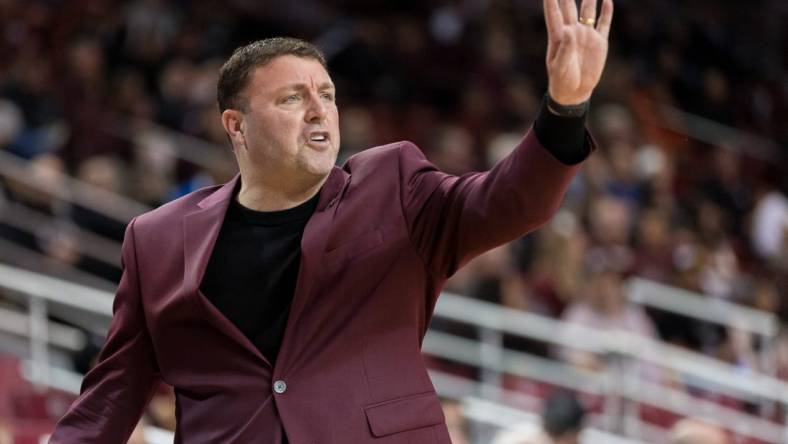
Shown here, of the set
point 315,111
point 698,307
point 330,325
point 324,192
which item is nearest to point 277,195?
point 324,192

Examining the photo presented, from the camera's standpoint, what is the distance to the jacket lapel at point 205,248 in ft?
10.2

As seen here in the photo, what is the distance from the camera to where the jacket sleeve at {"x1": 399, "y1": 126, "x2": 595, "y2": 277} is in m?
2.80

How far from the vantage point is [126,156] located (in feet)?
34.4

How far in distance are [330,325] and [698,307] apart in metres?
7.37

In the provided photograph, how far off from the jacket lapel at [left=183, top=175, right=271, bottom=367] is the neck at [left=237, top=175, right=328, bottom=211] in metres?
0.06

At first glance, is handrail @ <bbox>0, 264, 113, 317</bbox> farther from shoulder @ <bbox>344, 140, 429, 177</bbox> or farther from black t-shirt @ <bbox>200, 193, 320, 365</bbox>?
shoulder @ <bbox>344, 140, 429, 177</bbox>

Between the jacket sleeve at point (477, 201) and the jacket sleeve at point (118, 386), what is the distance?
642 mm

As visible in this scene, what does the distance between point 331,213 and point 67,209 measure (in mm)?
6076

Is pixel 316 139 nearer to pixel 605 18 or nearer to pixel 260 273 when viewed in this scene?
pixel 260 273

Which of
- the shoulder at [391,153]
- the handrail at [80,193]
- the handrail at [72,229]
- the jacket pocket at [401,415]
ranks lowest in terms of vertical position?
the jacket pocket at [401,415]

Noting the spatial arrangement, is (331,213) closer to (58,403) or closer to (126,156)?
(58,403)

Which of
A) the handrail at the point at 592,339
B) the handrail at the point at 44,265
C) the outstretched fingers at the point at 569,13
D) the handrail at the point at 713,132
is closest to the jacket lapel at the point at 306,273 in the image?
the outstretched fingers at the point at 569,13

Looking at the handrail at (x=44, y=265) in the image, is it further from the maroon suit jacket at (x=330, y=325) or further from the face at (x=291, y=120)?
the face at (x=291, y=120)

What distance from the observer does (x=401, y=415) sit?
118 inches
